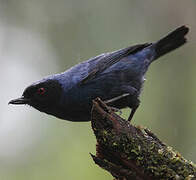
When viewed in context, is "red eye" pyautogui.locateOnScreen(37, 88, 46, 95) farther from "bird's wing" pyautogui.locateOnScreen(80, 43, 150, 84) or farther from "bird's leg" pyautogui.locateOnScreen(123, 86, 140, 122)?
"bird's leg" pyautogui.locateOnScreen(123, 86, 140, 122)

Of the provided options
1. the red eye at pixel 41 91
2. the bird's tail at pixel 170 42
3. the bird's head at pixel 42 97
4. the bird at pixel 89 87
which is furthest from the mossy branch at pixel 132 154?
the bird's tail at pixel 170 42

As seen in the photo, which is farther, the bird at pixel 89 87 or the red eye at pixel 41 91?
the red eye at pixel 41 91

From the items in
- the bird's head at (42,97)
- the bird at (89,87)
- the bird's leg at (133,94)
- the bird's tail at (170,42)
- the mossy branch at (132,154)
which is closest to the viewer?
the mossy branch at (132,154)

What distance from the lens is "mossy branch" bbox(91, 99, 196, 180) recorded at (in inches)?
151

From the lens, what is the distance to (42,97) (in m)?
6.00

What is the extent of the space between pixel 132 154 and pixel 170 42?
3499 mm

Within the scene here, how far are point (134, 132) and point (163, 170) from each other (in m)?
0.48

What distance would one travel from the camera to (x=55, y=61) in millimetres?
10727

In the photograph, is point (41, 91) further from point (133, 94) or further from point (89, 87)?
point (133, 94)

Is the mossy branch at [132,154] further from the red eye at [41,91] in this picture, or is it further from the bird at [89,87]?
the red eye at [41,91]

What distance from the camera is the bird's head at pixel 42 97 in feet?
19.5

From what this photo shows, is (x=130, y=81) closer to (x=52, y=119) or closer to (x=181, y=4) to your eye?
(x=181, y=4)

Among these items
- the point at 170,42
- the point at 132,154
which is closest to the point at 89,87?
the point at 170,42

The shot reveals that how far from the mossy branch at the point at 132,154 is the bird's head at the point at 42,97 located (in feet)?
5.77
